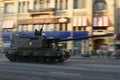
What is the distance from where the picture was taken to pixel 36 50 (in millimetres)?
25703

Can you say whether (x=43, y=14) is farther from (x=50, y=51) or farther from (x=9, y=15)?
(x=50, y=51)

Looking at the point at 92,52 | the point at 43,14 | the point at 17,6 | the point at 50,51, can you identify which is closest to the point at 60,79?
the point at 50,51

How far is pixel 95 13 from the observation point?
44.8 meters

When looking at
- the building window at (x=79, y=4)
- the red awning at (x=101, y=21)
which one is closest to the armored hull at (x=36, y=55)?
the red awning at (x=101, y=21)

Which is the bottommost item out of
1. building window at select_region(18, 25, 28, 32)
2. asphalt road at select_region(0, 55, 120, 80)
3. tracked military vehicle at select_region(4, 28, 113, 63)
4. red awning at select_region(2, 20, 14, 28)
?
asphalt road at select_region(0, 55, 120, 80)

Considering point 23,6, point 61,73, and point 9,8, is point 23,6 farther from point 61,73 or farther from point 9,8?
point 61,73

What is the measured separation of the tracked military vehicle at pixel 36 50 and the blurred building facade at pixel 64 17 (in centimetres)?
1776

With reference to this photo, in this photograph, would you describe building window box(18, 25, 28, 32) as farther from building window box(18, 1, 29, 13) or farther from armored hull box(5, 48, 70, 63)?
armored hull box(5, 48, 70, 63)

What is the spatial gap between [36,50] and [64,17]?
20.5 metres

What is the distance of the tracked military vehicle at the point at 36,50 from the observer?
24.9 m

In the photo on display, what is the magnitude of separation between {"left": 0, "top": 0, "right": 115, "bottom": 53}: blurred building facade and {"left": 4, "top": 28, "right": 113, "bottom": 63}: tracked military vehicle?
1776cm

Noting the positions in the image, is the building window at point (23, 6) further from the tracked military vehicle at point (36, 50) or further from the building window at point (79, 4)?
the tracked military vehicle at point (36, 50)

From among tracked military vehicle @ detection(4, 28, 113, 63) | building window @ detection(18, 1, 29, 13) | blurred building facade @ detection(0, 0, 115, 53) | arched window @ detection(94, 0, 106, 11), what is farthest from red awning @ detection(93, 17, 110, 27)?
tracked military vehicle @ detection(4, 28, 113, 63)

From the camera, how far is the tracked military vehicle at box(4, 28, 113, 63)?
24.9 meters
